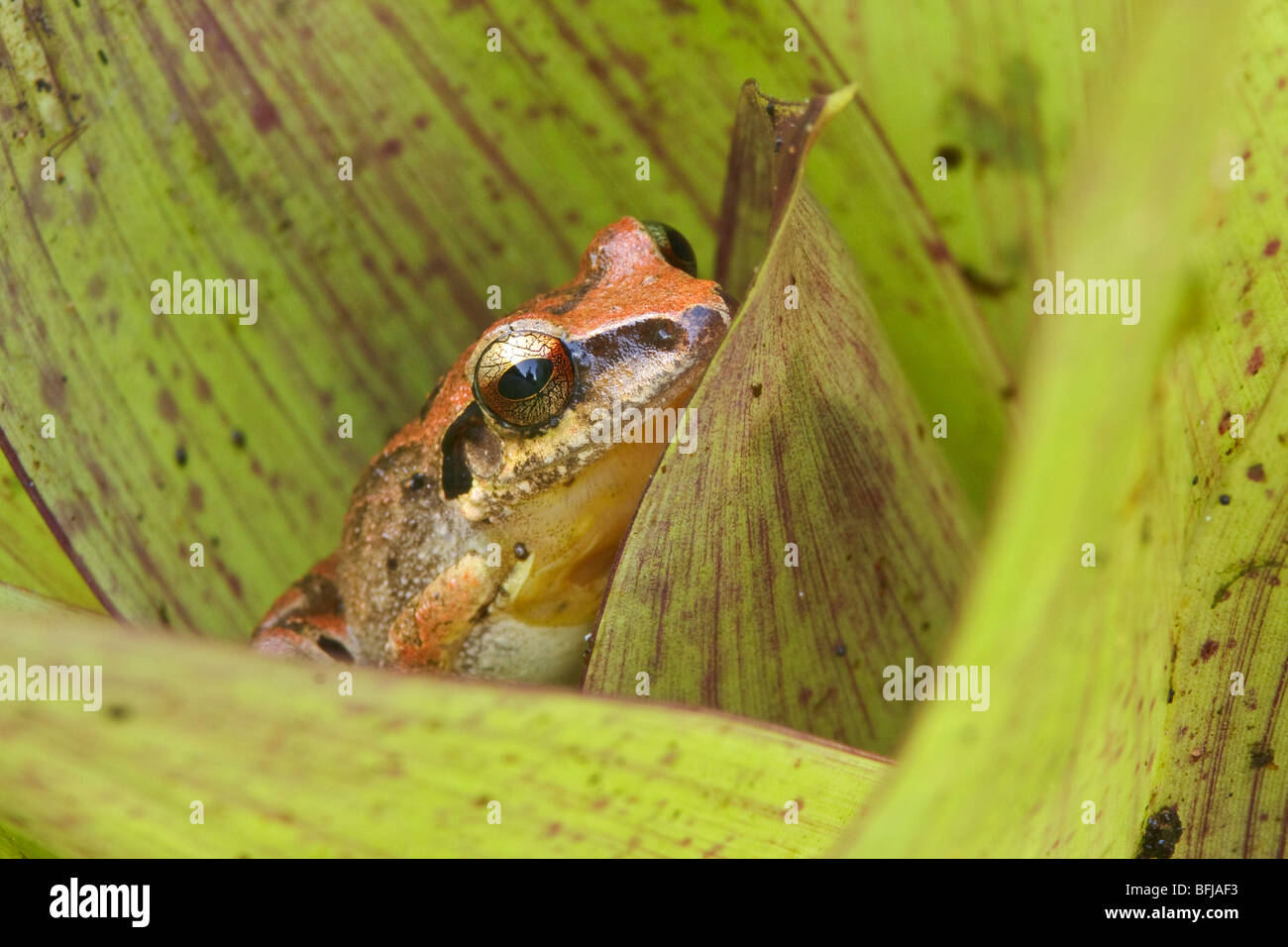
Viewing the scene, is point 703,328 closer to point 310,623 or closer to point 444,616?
point 444,616

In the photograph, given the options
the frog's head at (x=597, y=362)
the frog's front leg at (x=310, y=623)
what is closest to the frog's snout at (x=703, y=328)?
the frog's head at (x=597, y=362)

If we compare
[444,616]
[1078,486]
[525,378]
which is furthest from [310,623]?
[1078,486]

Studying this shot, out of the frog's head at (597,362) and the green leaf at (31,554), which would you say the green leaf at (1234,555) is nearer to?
the frog's head at (597,362)

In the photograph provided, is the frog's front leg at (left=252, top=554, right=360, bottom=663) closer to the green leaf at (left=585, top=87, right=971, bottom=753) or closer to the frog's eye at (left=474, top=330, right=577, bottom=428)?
the frog's eye at (left=474, top=330, right=577, bottom=428)

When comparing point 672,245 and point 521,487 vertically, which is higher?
point 672,245

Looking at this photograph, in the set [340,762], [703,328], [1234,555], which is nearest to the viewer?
[340,762]

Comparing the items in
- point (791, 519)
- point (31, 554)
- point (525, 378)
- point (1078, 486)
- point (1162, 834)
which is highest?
point (525, 378)
